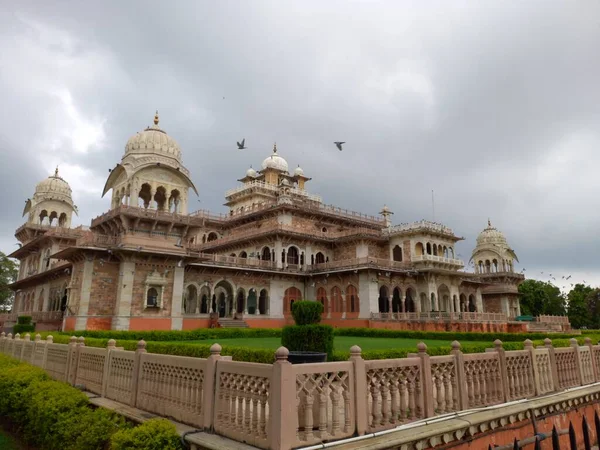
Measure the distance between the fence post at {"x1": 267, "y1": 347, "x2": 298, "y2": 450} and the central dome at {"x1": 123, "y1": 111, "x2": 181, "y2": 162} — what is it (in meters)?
24.2

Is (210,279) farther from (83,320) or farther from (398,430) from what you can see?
(398,430)

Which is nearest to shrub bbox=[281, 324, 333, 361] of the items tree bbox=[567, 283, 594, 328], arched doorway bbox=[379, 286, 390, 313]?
arched doorway bbox=[379, 286, 390, 313]

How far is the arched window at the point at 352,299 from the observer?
30.4 metres

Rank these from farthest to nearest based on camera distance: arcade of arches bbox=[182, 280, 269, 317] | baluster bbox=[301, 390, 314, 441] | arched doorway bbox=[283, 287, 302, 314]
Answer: arched doorway bbox=[283, 287, 302, 314] → arcade of arches bbox=[182, 280, 269, 317] → baluster bbox=[301, 390, 314, 441]

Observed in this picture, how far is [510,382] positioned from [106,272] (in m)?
21.0

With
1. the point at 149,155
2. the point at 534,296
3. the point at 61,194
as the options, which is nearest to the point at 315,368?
the point at 149,155

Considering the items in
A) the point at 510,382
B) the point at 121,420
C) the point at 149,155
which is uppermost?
the point at 149,155

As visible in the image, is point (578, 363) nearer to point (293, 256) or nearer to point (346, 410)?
point (346, 410)

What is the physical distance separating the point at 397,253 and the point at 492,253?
17388mm

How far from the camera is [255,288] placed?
30.9 meters

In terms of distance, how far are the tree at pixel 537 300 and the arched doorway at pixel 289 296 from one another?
97.4ft

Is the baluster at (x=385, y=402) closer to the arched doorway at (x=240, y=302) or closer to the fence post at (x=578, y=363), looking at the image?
the fence post at (x=578, y=363)

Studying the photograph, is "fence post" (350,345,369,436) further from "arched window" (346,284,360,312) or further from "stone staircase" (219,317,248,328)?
"arched window" (346,284,360,312)

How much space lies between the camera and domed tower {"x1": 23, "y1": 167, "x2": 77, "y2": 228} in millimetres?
38531
